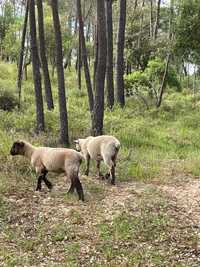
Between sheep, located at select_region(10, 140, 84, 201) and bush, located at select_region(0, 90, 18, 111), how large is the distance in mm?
9246

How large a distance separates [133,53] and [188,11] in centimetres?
862

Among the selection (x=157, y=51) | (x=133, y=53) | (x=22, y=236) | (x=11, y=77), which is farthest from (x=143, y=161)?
(x=11, y=77)

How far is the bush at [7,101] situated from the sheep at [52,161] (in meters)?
9.25

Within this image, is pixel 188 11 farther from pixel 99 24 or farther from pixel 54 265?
pixel 54 265

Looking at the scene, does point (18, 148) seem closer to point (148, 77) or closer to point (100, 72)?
point (100, 72)

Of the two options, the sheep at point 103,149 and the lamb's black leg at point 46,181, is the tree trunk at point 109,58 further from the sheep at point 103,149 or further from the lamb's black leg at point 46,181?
the lamb's black leg at point 46,181

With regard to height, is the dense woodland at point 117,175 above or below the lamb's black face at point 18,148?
below

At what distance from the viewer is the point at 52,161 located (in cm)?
973

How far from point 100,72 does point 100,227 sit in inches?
254

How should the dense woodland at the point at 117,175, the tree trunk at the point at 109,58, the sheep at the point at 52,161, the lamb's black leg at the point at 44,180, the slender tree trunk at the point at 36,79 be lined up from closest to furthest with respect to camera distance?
the dense woodland at the point at 117,175, the sheep at the point at 52,161, the lamb's black leg at the point at 44,180, the slender tree trunk at the point at 36,79, the tree trunk at the point at 109,58

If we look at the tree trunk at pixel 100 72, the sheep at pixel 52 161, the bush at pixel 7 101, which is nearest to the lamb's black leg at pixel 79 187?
the sheep at pixel 52 161

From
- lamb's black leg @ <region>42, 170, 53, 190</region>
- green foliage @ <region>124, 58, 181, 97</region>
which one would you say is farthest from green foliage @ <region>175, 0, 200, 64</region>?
lamb's black leg @ <region>42, 170, 53, 190</region>

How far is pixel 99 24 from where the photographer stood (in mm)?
13578

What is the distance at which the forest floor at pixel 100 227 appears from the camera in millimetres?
7387
